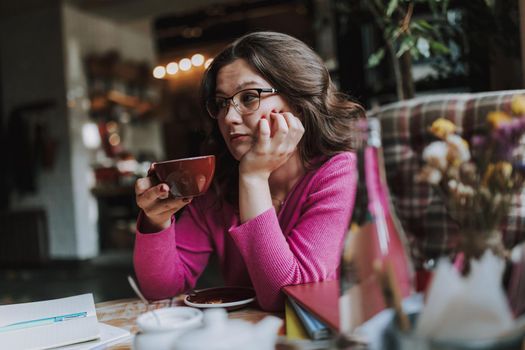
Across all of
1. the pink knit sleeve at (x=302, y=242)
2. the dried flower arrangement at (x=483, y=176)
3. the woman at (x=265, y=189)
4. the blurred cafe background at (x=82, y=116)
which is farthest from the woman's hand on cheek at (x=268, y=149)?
the blurred cafe background at (x=82, y=116)

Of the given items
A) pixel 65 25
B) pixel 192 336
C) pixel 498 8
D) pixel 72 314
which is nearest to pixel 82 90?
pixel 65 25

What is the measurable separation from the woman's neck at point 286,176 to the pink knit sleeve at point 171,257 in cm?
22

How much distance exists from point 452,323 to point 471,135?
0.20 metres

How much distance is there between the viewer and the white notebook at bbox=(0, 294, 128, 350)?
754mm

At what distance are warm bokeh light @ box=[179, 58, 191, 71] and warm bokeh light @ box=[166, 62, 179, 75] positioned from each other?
7 cm

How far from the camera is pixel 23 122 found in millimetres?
5613

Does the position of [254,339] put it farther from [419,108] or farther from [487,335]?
[419,108]

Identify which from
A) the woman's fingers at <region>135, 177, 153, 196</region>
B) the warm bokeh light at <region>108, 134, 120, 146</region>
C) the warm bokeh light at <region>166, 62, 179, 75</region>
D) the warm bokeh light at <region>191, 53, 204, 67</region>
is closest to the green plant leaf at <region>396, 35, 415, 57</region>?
the woman's fingers at <region>135, 177, 153, 196</region>

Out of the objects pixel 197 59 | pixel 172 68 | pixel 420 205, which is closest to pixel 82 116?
pixel 172 68

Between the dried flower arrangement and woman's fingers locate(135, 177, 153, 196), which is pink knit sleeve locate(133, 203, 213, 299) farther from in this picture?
the dried flower arrangement

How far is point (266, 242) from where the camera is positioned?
3.01ft

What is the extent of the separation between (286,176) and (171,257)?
1.19 feet

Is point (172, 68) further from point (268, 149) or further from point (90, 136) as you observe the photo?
point (268, 149)

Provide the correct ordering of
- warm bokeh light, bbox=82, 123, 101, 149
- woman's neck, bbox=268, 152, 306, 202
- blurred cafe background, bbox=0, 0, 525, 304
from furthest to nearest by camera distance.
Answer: warm bokeh light, bbox=82, 123, 101, 149 → blurred cafe background, bbox=0, 0, 525, 304 → woman's neck, bbox=268, 152, 306, 202
